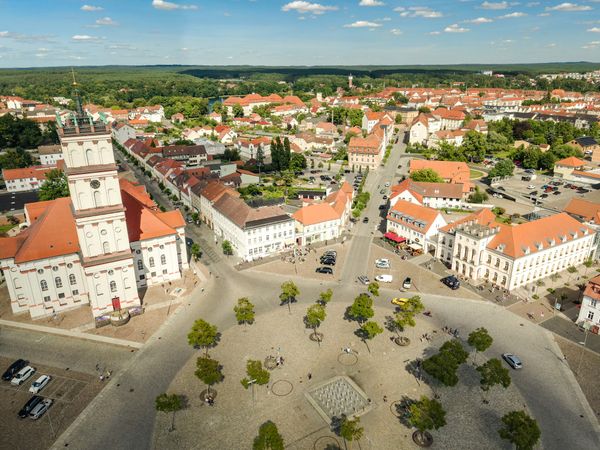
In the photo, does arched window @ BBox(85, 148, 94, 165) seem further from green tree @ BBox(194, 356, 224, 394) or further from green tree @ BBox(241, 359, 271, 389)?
green tree @ BBox(241, 359, 271, 389)

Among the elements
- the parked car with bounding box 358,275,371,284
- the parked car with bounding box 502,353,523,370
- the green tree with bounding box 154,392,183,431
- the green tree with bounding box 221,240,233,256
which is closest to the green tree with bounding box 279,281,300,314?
the parked car with bounding box 358,275,371,284

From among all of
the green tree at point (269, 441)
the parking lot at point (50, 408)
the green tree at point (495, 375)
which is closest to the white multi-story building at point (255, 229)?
the parking lot at point (50, 408)

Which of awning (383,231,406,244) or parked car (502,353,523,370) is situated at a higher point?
awning (383,231,406,244)

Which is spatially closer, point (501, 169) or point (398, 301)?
point (398, 301)

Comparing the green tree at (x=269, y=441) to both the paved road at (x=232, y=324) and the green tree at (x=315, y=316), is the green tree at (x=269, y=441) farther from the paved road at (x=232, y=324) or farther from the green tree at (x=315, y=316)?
the green tree at (x=315, y=316)

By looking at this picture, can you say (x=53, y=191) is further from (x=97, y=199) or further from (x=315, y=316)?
(x=315, y=316)

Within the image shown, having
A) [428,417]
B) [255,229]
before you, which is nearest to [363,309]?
[428,417]

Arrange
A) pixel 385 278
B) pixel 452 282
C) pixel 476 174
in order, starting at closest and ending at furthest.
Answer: pixel 452 282 < pixel 385 278 < pixel 476 174
